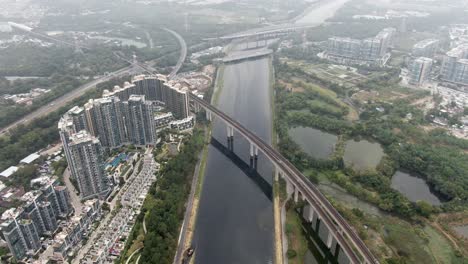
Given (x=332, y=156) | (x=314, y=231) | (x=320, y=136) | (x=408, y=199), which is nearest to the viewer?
(x=314, y=231)

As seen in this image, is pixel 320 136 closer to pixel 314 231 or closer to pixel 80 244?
pixel 314 231

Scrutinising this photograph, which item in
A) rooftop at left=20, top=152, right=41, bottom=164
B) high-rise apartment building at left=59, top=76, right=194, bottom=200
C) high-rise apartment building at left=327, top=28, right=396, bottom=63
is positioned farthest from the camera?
high-rise apartment building at left=327, top=28, right=396, bottom=63

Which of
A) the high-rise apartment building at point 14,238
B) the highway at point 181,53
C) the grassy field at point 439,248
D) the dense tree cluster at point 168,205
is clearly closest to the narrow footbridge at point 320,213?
the grassy field at point 439,248

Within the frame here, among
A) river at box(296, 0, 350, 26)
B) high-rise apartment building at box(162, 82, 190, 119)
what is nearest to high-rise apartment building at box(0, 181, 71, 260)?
high-rise apartment building at box(162, 82, 190, 119)

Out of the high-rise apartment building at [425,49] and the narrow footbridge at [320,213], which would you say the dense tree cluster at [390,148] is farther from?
the high-rise apartment building at [425,49]

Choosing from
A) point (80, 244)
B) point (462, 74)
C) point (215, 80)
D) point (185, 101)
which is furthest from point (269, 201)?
point (462, 74)

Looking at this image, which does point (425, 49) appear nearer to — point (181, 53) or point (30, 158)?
point (181, 53)

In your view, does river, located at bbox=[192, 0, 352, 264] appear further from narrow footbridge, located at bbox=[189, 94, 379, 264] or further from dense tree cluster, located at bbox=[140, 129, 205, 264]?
narrow footbridge, located at bbox=[189, 94, 379, 264]
